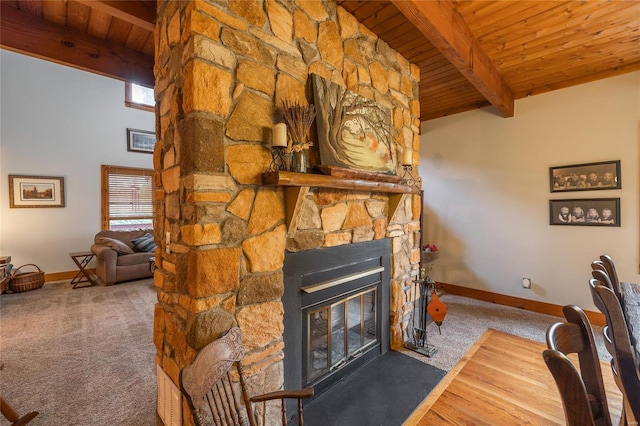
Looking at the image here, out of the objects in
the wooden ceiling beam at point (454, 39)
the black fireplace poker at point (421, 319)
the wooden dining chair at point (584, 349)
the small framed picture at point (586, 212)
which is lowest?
the black fireplace poker at point (421, 319)

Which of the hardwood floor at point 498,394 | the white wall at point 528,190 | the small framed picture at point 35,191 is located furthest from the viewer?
the small framed picture at point 35,191

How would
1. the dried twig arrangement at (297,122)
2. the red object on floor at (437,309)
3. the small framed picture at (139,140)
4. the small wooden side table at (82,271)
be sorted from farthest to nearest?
1. the small framed picture at (139,140)
2. the small wooden side table at (82,271)
3. the red object on floor at (437,309)
4. the dried twig arrangement at (297,122)

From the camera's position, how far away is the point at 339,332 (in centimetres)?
230

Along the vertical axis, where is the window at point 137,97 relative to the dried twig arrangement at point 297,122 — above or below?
above

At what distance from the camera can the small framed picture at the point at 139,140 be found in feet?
20.6

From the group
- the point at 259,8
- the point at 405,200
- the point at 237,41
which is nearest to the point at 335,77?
the point at 259,8

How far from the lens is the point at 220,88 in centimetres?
146

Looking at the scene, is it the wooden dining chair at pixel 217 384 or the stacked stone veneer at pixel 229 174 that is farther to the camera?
the stacked stone veneer at pixel 229 174

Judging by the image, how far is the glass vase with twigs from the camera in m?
1.70

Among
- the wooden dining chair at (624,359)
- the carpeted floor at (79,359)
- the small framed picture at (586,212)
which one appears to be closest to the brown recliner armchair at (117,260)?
the carpeted floor at (79,359)

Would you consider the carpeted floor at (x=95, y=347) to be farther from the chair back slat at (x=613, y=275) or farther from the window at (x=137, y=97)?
the window at (x=137, y=97)

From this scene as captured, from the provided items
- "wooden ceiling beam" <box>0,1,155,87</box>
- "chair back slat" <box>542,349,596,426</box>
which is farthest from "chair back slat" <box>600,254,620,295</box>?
"wooden ceiling beam" <box>0,1,155,87</box>

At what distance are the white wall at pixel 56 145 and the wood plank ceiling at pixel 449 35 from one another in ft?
13.5

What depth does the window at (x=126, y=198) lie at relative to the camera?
6.03m
